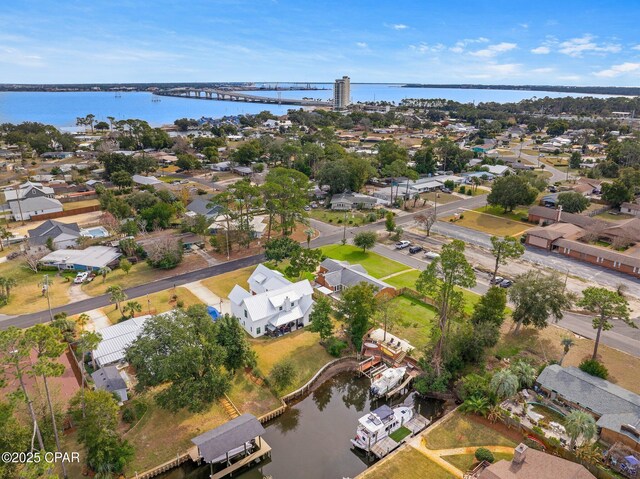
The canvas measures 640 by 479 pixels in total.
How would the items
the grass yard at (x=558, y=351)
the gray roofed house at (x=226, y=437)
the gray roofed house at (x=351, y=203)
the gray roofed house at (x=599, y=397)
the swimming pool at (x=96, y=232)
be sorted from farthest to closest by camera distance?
the gray roofed house at (x=351, y=203) → the swimming pool at (x=96, y=232) → the grass yard at (x=558, y=351) → the gray roofed house at (x=599, y=397) → the gray roofed house at (x=226, y=437)

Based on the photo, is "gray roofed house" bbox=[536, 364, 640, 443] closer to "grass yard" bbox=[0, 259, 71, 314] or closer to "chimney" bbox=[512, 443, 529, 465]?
"chimney" bbox=[512, 443, 529, 465]

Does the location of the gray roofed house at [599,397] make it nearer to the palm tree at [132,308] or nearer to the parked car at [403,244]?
the parked car at [403,244]

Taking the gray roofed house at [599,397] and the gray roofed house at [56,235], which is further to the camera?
the gray roofed house at [56,235]

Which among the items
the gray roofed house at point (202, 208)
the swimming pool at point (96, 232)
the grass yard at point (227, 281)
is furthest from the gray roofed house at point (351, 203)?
the swimming pool at point (96, 232)

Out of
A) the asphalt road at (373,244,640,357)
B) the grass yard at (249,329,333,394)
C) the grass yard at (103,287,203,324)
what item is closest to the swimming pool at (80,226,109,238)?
the grass yard at (103,287,203,324)

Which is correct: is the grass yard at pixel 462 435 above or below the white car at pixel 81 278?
below

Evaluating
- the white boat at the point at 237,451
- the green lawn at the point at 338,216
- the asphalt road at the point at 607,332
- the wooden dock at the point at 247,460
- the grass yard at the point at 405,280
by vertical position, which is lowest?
the wooden dock at the point at 247,460

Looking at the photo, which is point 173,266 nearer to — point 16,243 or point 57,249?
point 57,249
